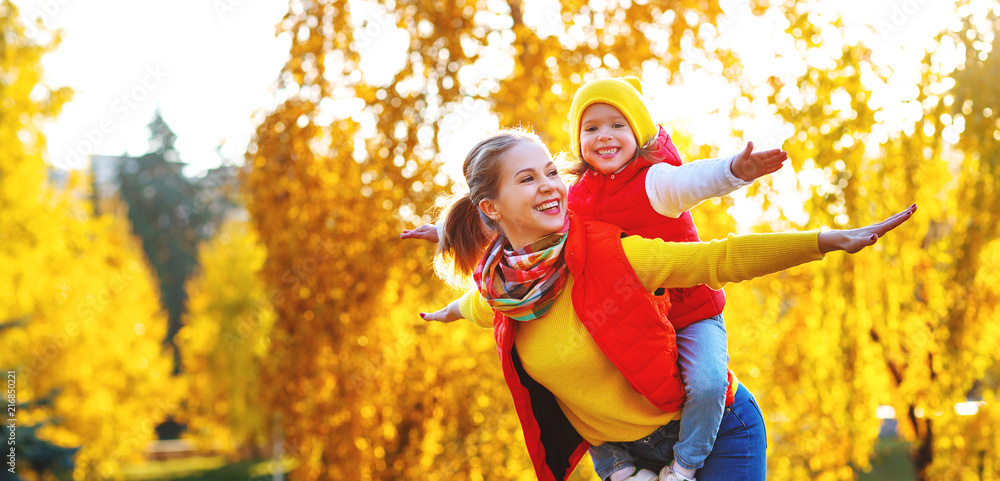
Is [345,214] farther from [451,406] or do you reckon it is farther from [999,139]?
[999,139]

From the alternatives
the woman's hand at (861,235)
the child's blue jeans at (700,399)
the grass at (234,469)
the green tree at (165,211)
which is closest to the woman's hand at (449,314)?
the child's blue jeans at (700,399)

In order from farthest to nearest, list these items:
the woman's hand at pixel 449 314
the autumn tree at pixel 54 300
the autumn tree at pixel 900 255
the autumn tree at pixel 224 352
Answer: the autumn tree at pixel 224 352, the autumn tree at pixel 54 300, the autumn tree at pixel 900 255, the woman's hand at pixel 449 314

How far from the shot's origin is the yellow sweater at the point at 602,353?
1.58 meters

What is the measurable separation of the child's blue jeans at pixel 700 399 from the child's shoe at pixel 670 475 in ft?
0.09

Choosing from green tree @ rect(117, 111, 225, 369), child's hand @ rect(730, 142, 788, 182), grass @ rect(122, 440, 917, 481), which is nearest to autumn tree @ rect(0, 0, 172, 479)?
grass @ rect(122, 440, 917, 481)

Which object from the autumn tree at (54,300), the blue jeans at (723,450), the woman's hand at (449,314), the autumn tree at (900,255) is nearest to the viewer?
the blue jeans at (723,450)

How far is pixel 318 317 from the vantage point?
591 centimetres

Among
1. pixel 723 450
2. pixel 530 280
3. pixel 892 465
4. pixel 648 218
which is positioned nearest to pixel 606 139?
pixel 648 218

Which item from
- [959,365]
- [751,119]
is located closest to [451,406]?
[751,119]

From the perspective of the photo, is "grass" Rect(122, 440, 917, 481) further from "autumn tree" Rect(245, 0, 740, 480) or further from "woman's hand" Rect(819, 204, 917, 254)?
"woman's hand" Rect(819, 204, 917, 254)

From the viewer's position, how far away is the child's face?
192cm

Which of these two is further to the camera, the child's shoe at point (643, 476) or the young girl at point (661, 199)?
the child's shoe at point (643, 476)

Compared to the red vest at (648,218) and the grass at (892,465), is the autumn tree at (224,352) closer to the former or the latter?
the grass at (892,465)

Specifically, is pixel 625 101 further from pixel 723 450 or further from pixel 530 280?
pixel 723 450
